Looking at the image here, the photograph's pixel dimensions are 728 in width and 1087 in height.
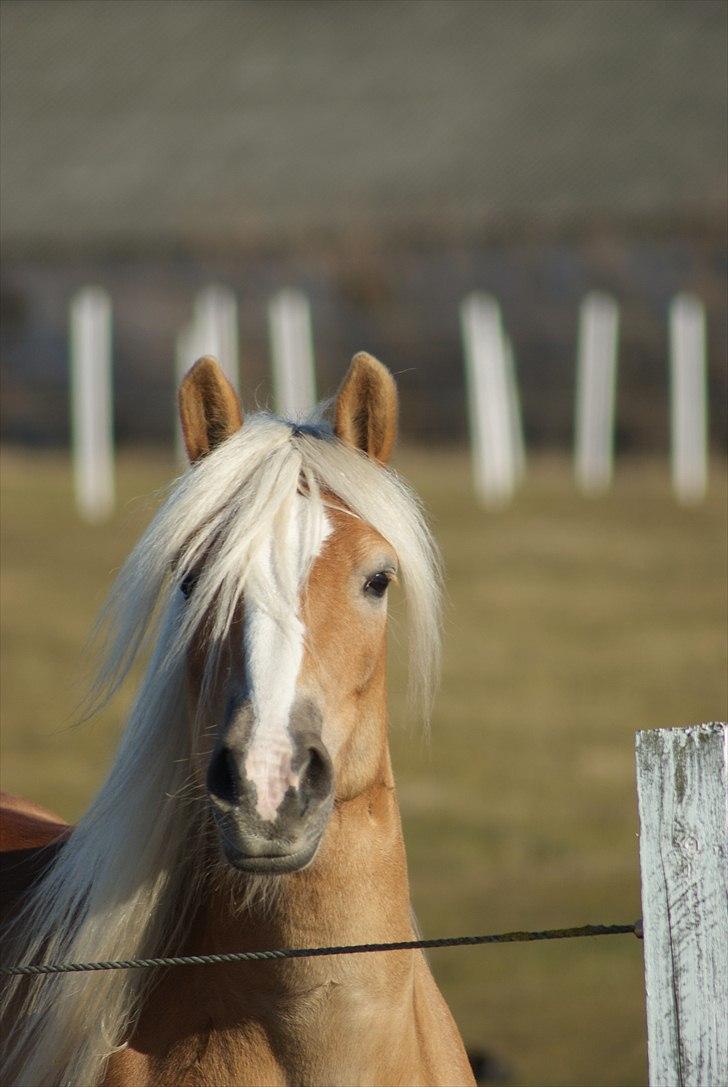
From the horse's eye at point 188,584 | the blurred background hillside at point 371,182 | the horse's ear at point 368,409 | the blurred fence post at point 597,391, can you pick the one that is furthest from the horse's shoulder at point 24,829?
the blurred fence post at point 597,391

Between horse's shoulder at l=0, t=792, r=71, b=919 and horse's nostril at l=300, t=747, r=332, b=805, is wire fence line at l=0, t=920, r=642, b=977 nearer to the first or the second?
horse's nostril at l=300, t=747, r=332, b=805

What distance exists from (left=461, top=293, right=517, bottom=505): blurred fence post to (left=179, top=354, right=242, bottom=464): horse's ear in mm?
14958

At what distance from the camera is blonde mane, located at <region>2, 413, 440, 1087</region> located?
8.64 feet

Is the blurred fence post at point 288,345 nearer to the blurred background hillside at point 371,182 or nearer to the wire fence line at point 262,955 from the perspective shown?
the blurred background hillside at point 371,182

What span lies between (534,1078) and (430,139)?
2072 cm

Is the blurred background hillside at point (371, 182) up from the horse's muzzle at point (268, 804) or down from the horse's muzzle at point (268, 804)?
up

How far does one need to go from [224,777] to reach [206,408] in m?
0.86

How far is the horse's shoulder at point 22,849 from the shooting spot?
3193 millimetres

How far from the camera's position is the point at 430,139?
24156 millimetres

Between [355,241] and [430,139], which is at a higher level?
[430,139]

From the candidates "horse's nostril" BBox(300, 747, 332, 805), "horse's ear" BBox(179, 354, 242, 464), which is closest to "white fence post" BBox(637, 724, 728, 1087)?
"horse's nostril" BBox(300, 747, 332, 805)

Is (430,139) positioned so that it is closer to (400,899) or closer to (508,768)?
(508,768)

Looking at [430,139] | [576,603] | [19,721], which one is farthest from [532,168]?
[19,721]

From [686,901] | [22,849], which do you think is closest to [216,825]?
[686,901]
